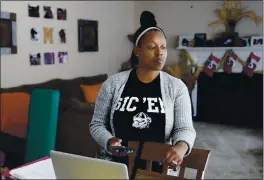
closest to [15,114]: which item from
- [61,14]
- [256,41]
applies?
[61,14]

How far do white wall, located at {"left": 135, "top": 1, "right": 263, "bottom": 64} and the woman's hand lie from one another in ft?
15.3

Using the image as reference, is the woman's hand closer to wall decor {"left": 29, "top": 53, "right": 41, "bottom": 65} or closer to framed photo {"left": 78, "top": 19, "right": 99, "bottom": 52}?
wall decor {"left": 29, "top": 53, "right": 41, "bottom": 65}

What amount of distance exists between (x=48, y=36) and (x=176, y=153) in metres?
3.52

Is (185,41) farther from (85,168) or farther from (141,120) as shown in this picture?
(85,168)

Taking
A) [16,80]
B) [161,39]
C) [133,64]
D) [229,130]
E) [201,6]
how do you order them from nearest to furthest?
[161,39] → [133,64] → [16,80] → [229,130] → [201,6]

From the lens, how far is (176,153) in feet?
3.54

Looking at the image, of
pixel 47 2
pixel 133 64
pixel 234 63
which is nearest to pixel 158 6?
pixel 234 63

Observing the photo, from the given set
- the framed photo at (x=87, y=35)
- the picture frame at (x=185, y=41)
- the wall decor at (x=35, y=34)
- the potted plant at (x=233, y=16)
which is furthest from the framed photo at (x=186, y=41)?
the wall decor at (x=35, y=34)

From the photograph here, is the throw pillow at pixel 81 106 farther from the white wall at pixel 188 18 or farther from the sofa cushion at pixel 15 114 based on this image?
the white wall at pixel 188 18

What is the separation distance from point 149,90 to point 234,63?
4472mm

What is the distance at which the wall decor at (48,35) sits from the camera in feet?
13.9

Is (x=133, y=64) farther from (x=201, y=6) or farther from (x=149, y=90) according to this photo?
(x=201, y=6)

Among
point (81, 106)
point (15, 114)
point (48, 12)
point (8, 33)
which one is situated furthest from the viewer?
point (48, 12)

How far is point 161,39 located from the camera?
1.15m
